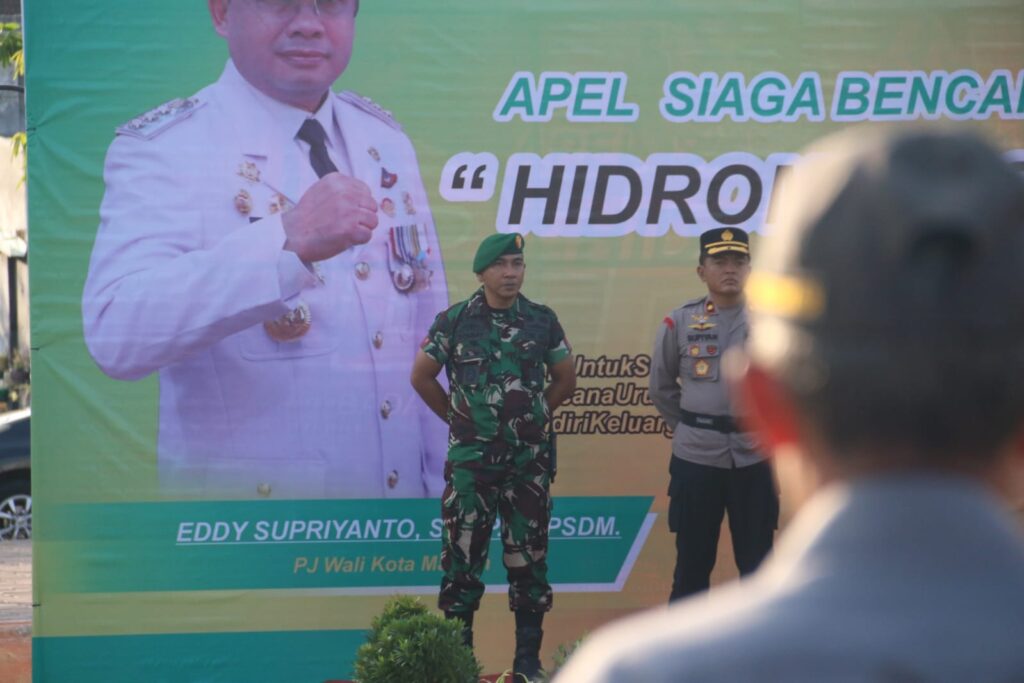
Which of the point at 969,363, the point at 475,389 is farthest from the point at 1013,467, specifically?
the point at 475,389

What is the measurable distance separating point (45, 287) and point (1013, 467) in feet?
16.6

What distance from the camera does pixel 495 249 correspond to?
17.3ft

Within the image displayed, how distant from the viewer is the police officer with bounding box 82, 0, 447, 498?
5.40 metres

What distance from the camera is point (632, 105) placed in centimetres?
558

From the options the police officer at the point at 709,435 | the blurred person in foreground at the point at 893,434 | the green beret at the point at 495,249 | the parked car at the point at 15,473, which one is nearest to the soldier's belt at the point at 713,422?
the police officer at the point at 709,435

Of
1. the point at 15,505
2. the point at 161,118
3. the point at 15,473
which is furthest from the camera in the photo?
the point at 15,505

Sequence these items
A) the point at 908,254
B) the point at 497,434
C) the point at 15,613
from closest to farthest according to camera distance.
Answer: the point at 908,254, the point at 497,434, the point at 15,613

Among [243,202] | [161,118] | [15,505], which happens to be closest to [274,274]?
[243,202]

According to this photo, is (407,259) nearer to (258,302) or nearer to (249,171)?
(258,302)

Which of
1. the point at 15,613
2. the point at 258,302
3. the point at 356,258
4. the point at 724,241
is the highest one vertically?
the point at 724,241

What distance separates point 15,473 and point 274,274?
15.4ft

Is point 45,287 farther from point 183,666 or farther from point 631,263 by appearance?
point 631,263

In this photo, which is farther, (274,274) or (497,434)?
(274,274)

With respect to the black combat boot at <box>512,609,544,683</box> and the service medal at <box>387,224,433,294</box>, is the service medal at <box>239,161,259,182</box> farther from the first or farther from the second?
the black combat boot at <box>512,609,544,683</box>
